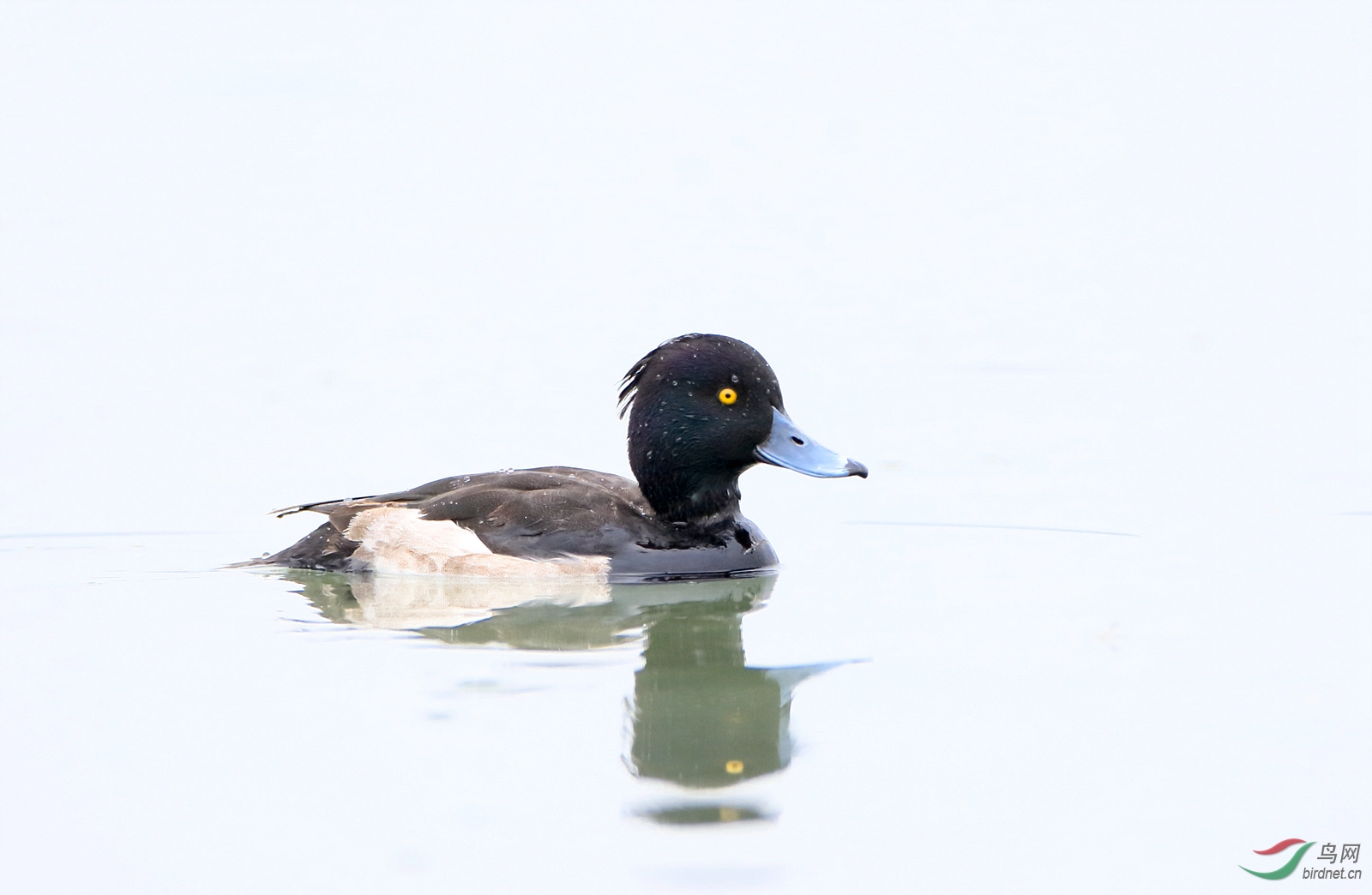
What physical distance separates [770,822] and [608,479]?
396 centimetres

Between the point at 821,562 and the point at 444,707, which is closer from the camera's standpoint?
the point at 444,707

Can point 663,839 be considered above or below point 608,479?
below

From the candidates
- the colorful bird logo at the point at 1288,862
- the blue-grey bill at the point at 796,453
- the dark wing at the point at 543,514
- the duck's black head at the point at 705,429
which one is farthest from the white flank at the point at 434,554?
the colorful bird logo at the point at 1288,862

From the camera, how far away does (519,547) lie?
8.34m

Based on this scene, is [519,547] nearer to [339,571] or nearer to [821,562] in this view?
[339,571]

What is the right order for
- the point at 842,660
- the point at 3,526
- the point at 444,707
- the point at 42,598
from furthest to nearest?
the point at 3,526 → the point at 42,598 → the point at 842,660 → the point at 444,707

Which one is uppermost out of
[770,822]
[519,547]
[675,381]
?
[675,381]

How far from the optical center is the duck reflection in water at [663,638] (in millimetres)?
5930

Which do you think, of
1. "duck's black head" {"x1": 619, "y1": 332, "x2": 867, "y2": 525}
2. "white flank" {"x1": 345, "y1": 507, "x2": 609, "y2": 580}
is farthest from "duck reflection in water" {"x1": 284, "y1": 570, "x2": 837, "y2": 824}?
"duck's black head" {"x1": 619, "y1": 332, "x2": 867, "y2": 525}

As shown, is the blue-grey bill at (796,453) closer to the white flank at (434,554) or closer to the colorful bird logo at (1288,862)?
the white flank at (434,554)

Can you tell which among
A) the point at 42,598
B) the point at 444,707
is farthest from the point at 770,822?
the point at 42,598

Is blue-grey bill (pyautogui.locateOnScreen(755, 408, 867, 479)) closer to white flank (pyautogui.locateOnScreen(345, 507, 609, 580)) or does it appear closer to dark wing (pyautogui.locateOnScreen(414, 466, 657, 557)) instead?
dark wing (pyautogui.locateOnScreen(414, 466, 657, 557))

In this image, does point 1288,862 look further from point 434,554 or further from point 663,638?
point 434,554

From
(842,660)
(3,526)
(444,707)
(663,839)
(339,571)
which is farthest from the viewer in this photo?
(3,526)
